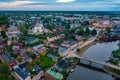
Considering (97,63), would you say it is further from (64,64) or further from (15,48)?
(15,48)

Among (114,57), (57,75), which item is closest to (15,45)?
(57,75)

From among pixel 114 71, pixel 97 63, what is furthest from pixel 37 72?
pixel 114 71

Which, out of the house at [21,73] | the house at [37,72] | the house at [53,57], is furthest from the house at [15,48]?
the house at [37,72]

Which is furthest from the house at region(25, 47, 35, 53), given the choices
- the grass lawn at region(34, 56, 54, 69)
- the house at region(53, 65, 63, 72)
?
the house at region(53, 65, 63, 72)

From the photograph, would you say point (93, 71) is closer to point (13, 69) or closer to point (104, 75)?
point (104, 75)

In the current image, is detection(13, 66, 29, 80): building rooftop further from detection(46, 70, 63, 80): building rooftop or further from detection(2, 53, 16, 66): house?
detection(46, 70, 63, 80): building rooftop
